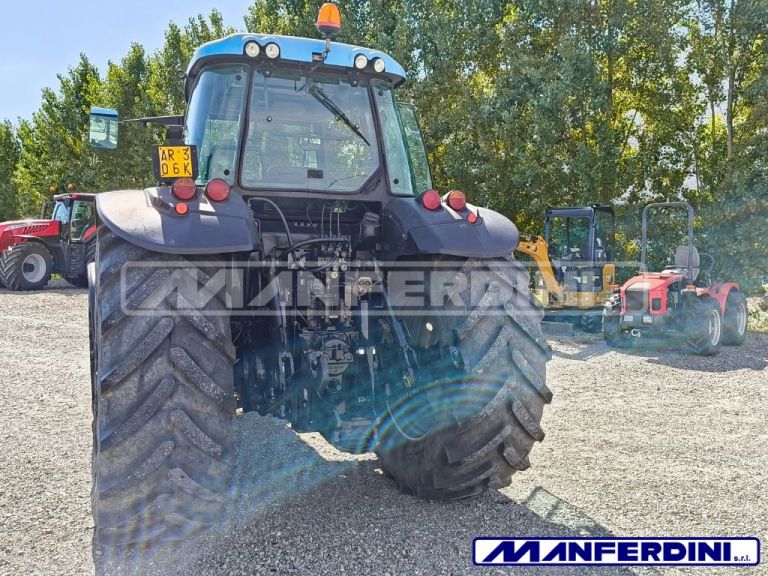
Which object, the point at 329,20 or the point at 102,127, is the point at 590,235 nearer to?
the point at 329,20

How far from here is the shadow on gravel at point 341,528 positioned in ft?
9.96

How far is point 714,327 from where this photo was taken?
9.62 metres

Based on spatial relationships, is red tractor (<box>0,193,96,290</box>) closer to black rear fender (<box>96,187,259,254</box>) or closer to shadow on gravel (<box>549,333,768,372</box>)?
shadow on gravel (<box>549,333,768,372</box>)

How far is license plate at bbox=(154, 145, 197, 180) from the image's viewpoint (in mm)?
3201

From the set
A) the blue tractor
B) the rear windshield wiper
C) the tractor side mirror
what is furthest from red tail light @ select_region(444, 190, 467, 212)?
the tractor side mirror

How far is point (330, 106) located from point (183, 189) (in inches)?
47.6

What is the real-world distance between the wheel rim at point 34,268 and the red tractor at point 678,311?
14.3 metres

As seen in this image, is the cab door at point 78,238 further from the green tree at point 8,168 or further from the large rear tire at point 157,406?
the green tree at point 8,168

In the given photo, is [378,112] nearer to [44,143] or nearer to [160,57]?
[160,57]

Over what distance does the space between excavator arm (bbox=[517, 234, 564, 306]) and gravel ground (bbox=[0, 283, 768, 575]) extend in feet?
18.2

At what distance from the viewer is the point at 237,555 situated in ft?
10.2

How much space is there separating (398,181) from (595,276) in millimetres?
8999

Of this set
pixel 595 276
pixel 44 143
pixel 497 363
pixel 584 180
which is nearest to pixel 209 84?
pixel 497 363

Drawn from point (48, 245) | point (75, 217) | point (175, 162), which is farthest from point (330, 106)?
point (48, 245)
